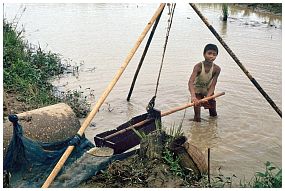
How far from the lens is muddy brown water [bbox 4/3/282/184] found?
16.3ft

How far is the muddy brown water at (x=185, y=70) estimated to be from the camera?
4973mm

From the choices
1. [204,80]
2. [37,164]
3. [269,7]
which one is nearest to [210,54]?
[204,80]

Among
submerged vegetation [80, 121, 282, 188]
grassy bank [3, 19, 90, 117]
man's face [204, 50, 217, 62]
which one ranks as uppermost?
man's face [204, 50, 217, 62]

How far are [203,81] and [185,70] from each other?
8.47 feet

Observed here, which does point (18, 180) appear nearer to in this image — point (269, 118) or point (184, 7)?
point (269, 118)

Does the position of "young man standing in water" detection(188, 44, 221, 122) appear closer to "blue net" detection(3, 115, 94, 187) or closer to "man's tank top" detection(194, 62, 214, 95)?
"man's tank top" detection(194, 62, 214, 95)

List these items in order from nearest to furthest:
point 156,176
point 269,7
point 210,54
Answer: point 156,176, point 210,54, point 269,7

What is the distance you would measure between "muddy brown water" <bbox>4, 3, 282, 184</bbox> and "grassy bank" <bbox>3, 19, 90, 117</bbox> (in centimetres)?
32

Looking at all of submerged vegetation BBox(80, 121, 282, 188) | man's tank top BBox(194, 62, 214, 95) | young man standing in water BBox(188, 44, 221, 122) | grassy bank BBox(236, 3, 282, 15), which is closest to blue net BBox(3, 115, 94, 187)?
submerged vegetation BBox(80, 121, 282, 188)

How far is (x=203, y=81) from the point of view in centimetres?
555

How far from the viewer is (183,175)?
363cm

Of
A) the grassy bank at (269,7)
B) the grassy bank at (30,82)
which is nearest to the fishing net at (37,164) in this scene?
the grassy bank at (30,82)

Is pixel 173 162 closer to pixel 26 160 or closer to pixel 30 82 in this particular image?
pixel 26 160

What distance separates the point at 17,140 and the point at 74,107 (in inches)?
82.0
